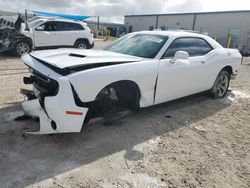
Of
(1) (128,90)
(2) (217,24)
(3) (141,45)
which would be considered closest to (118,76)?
(1) (128,90)

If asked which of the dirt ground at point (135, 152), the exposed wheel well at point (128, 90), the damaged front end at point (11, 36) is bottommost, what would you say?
the dirt ground at point (135, 152)

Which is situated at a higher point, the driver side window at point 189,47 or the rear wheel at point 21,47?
the driver side window at point 189,47

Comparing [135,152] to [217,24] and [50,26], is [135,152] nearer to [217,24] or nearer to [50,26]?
[50,26]

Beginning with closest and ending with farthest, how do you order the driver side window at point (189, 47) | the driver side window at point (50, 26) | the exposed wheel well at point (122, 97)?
the exposed wheel well at point (122, 97) < the driver side window at point (189, 47) < the driver side window at point (50, 26)

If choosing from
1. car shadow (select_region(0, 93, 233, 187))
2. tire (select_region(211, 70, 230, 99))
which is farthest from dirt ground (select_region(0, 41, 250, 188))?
tire (select_region(211, 70, 230, 99))

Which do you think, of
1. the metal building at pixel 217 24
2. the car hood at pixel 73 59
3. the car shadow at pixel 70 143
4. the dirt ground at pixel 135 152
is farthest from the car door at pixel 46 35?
the metal building at pixel 217 24

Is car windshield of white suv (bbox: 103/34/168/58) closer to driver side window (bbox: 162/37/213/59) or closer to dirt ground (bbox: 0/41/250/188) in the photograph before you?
driver side window (bbox: 162/37/213/59)

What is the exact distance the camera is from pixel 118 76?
3.45 m

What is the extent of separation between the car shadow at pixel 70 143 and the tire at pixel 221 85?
3.70ft

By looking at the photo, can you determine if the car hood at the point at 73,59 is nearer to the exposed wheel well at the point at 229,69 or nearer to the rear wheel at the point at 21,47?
the exposed wheel well at the point at 229,69

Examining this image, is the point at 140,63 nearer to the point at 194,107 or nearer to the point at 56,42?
the point at 194,107

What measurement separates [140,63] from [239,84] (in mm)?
5123

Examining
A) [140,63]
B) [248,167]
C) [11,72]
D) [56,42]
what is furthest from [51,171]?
[56,42]

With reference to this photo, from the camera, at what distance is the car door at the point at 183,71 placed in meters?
4.11
